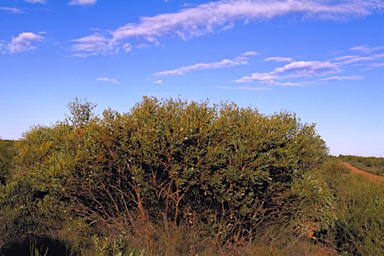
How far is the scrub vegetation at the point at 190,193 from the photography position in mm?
7488

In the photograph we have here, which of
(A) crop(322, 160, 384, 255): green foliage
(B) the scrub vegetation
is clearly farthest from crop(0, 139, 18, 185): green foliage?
(A) crop(322, 160, 384, 255): green foliage

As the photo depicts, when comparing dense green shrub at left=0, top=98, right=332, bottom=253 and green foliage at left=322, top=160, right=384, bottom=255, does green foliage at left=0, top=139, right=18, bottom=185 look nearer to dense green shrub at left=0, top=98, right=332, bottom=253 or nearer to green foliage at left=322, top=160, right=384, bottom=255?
dense green shrub at left=0, top=98, right=332, bottom=253

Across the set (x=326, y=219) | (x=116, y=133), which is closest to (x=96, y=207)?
(x=116, y=133)

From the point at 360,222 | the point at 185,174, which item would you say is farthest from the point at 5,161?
the point at 360,222

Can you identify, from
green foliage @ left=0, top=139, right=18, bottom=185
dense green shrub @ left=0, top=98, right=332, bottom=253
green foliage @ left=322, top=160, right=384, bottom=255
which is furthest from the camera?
green foliage @ left=0, top=139, right=18, bottom=185

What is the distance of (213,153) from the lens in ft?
24.0

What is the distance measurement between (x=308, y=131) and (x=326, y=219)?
78.4 inches

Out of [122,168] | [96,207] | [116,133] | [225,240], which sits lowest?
[225,240]

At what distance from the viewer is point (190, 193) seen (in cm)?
794

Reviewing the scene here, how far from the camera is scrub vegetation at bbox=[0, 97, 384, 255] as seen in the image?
24.6 feet

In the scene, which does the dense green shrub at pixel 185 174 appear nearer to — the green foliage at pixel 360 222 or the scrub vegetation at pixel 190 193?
the scrub vegetation at pixel 190 193

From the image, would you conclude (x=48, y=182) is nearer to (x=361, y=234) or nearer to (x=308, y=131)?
(x=308, y=131)

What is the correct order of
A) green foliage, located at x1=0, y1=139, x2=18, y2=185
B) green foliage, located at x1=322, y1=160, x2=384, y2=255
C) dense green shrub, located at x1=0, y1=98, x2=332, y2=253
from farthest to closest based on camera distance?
green foliage, located at x1=0, y1=139, x2=18, y2=185 → green foliage, located at x1=322, y1=160, x2=384, y2=255 → dense green shrub, located at x1=0, y1=98, x2=332, y2=253

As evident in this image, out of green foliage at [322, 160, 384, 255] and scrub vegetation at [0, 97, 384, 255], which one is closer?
scrub vegetation at [0, 97, 384, 255]
